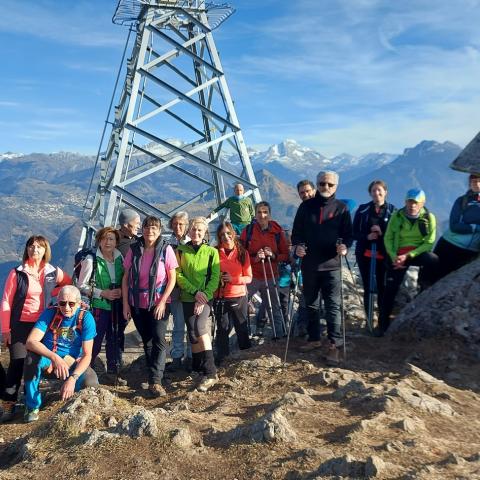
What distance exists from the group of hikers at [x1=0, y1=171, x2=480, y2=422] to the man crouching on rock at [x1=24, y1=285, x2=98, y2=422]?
15 mm

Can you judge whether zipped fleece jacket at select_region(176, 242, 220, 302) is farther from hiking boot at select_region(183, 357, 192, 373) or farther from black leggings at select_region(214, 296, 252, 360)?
hiking boot at select_region(183, 357, 192, 373)

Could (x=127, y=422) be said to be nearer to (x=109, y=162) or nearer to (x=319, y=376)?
(x=319, y=376)

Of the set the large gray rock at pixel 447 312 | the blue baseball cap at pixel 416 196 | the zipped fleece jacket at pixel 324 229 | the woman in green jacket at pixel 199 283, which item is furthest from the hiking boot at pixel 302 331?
the blue baseball cap at pixel 416 196

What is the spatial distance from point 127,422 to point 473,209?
7259 millimetres

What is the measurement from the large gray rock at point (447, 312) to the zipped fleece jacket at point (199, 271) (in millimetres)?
3778

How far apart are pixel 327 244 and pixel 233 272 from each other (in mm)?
1655

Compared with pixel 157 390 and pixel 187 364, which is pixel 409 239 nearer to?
pixel 187 364

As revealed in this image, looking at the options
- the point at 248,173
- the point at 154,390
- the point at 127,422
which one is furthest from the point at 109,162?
the point at 127,422

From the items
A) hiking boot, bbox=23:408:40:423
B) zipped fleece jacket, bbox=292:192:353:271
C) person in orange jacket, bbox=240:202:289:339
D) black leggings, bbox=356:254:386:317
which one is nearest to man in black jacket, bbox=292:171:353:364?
zipped fleece jacket, bbox=292:192:353:271

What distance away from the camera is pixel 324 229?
8484mm

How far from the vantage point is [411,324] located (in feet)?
30.9

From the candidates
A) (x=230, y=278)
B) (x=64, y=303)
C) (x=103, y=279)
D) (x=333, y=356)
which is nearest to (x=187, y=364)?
(x=230, y=278)

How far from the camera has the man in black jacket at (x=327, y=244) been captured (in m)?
8.41

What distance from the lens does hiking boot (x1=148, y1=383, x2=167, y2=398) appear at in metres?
7.74
